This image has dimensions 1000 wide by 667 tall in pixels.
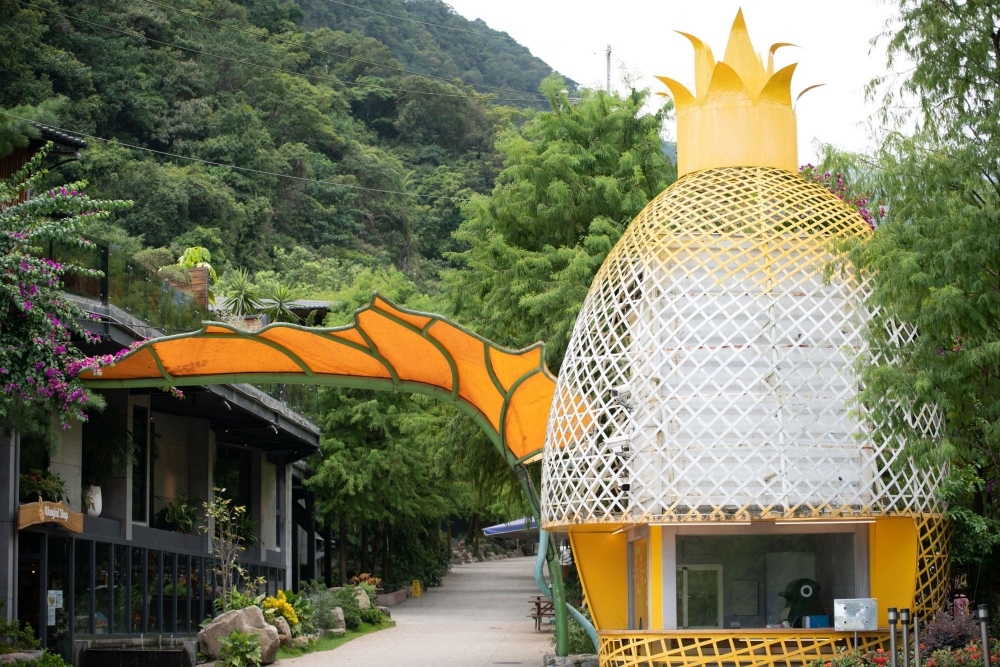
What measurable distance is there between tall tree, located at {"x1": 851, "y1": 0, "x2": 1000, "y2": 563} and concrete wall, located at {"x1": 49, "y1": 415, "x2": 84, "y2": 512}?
12.3m

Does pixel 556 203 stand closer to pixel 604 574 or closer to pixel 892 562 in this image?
pixel 604 574

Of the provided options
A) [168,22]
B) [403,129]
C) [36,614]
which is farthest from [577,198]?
[403,129]

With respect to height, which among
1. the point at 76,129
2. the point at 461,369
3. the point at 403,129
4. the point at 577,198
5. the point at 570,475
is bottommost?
the point at 570,475

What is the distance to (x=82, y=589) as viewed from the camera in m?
17.8

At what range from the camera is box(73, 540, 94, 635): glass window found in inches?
697

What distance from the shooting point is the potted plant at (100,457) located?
1864 cm

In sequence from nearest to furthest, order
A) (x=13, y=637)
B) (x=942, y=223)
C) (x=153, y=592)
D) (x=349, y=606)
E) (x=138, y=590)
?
1. (x=942, y=223)
2. (x=13, y=637)
3. (x=138, y=590)
4. (x=153, y=592)
5. (x=349, y=606)

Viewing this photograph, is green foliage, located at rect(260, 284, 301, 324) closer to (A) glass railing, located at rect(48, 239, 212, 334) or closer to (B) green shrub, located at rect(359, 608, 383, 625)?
(B) green shrub, located at rect(359, 608, 383, 625)

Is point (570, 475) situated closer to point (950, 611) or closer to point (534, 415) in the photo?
point (534, 415)

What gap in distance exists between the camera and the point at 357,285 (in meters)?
38.2

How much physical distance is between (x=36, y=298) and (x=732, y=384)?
7465 millimetres

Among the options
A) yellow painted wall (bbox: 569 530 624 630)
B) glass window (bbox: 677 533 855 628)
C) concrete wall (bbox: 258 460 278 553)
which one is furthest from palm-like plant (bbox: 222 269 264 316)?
glass window (bbox: 677 533 855 628)

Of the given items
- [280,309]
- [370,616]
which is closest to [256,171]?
[280,309]

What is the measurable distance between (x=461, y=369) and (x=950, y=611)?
639 cm
